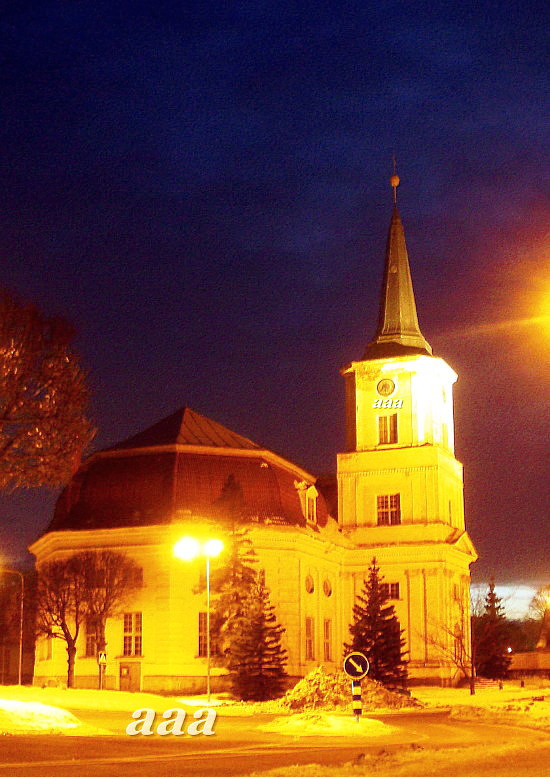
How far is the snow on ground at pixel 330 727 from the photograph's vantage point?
26.7 metres

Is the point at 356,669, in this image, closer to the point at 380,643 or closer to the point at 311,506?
the point at 380,643

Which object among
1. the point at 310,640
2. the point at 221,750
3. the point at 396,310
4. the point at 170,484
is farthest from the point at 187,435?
the point at 221,750

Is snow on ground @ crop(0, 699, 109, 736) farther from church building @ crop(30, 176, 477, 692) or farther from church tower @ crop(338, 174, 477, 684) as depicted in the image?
church tower @ crop(338, 174, 477, 684)

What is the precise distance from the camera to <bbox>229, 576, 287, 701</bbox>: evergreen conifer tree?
47031 mm

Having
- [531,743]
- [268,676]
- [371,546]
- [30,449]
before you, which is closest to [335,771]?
[531,743]

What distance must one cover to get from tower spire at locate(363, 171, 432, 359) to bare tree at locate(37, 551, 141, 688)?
2390 centimetres

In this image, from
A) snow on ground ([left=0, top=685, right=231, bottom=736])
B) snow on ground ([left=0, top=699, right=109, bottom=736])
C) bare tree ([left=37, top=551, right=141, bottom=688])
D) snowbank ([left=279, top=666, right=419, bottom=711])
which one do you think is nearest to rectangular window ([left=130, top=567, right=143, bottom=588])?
bare tree ([left=37, top=551, right=141, bottom=688])

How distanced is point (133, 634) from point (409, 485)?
2051cm

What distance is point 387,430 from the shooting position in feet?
243

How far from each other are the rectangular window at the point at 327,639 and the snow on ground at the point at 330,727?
1566 inches

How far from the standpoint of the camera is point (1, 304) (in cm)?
3416

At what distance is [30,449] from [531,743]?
16820 millimetres

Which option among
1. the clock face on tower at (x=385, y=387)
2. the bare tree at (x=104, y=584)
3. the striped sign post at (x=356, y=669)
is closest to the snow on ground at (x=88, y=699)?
the striped sign post at (x=356, y=669)

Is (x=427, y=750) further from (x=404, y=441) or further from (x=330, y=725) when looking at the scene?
(x=404, y=441)
